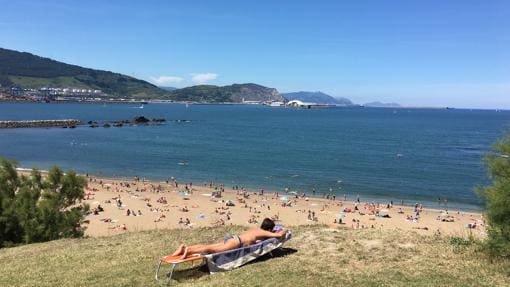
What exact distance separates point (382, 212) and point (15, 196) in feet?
81.0

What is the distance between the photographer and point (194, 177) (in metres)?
50.9

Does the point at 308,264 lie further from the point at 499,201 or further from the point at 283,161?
the point at 283,161

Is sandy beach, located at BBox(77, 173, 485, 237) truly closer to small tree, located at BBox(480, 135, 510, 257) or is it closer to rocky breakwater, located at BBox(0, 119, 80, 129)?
small tree, located at BBox(480, 135, 510, 257)

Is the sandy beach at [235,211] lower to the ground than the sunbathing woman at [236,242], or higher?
lower

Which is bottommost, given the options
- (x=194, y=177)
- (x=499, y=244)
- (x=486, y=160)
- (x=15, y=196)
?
(x=194, y=177)

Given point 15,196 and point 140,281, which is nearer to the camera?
point 140,281

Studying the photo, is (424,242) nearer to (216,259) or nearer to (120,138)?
(216,259)

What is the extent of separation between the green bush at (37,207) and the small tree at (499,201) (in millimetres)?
13923

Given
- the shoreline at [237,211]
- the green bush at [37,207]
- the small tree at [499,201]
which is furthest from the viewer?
the shoreline at [237,211]

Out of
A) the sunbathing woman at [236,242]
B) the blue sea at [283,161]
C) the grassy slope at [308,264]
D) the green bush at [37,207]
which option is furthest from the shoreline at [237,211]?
the sunbathing woman at [236,242]

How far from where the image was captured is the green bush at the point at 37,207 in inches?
667

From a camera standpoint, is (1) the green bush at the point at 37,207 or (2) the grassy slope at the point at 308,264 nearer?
(2) the grassy slope at the point at 308,264

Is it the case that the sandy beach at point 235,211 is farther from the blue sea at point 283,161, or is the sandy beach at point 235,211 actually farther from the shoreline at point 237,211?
the blue sea at point 283,161

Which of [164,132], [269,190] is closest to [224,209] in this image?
[269,190]
